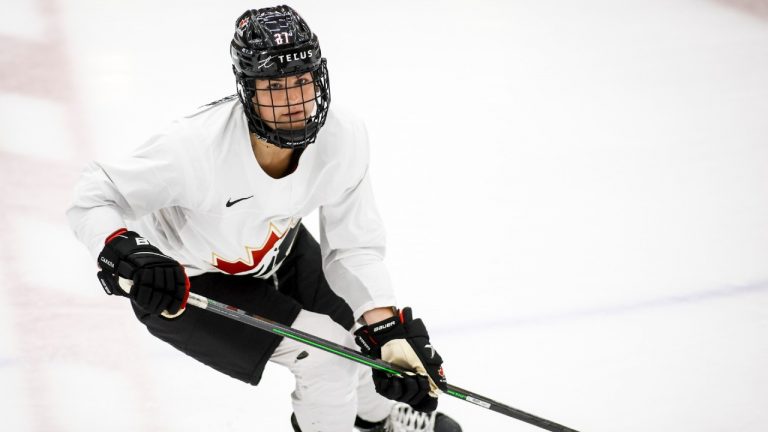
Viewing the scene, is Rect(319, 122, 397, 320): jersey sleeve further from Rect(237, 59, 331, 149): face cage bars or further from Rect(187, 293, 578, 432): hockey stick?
Rect(237, 59, 331, 149): face cage bars

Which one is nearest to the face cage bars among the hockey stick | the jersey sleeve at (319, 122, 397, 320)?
the jersey sleeve at (319, 122, 397, 320)

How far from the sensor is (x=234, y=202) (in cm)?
217

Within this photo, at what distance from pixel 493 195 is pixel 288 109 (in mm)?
1816

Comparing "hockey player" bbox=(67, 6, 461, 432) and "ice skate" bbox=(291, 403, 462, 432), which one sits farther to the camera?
"ice skate" bbox=(291, 403, 462, 432)

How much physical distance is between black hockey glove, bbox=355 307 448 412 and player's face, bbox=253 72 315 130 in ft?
1.98

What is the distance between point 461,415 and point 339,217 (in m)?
0.78

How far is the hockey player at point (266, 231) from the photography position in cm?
202

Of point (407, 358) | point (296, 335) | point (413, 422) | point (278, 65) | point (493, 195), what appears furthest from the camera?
point (493, 195)

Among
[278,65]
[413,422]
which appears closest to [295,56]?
[278,65]

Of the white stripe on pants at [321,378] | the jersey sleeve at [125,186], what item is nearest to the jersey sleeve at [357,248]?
Result: the white stripe on pants at [321,378]

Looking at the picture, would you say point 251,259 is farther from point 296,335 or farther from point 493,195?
point 493,195

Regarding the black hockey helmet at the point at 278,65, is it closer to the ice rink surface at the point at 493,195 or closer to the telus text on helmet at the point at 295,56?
the telus text on helmet at the point at 295,56

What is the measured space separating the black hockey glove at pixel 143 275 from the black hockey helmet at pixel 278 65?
0.37m

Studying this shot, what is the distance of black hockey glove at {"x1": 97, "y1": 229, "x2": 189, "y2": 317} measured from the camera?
190 centimetres
